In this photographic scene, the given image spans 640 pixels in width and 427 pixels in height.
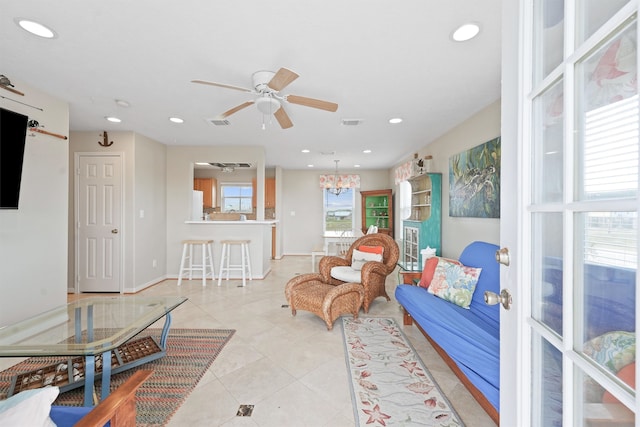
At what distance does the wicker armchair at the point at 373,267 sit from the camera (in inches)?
126

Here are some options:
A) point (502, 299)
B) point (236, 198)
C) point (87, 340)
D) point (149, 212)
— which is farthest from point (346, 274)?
point (236, 198)

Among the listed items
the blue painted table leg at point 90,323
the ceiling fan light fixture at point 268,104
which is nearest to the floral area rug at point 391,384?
the blue painted table leg at point 90,323

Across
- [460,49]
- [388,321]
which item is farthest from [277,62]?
[388,321]

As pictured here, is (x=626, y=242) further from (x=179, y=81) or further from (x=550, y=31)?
(x=179, y=81)

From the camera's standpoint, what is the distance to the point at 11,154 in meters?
2.40

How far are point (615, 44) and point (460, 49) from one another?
178cm

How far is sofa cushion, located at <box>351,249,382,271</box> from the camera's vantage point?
3.53 m

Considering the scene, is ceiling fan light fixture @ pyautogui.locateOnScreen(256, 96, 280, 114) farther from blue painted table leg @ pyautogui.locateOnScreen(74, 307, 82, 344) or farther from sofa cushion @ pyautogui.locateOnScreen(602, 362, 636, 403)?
sofa cushion @ pyautogui.locateOnScreen(602, 362, 636, 403)

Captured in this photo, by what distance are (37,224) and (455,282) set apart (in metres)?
4.17

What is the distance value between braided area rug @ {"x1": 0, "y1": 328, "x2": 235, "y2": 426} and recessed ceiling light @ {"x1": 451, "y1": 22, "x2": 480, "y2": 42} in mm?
2993

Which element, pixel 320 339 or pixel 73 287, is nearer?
pixel 320 339

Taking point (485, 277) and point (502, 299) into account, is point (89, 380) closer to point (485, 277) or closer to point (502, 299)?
point (502, 299)

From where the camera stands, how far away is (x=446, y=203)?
13.2 ft

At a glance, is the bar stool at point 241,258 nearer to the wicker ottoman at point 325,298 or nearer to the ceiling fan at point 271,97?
the wicker ottoman at point 325,298
